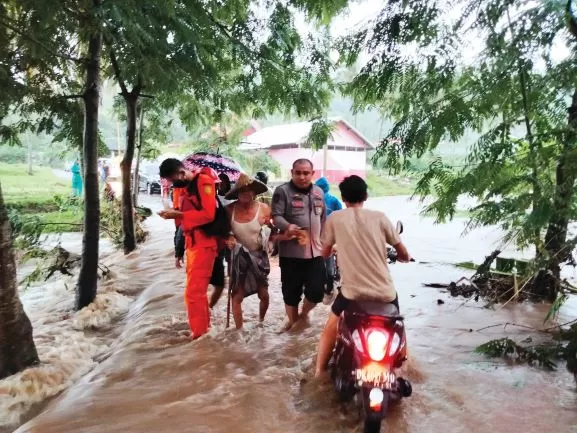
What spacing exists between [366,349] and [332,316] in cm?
65

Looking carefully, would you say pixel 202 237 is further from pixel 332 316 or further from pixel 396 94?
pixel 396 94

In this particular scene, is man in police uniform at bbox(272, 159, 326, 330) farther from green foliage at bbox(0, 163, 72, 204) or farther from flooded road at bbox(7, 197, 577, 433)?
green foliage at bbox(0, 163, 72, 204)

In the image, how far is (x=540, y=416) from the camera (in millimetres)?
3621

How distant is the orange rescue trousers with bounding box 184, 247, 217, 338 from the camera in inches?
191

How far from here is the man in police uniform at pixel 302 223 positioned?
4.98 meters

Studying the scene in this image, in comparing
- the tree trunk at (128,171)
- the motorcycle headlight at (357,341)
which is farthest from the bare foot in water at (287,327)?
the tree trunk at (128,171)

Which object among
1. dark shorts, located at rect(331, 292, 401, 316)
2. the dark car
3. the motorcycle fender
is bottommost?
the motorcycle fender

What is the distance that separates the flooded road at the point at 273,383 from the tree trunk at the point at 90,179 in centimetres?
69

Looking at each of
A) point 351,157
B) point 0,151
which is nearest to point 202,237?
point 351,157

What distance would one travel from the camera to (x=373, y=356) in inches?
121

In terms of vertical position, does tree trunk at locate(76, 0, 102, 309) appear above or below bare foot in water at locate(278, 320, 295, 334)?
above

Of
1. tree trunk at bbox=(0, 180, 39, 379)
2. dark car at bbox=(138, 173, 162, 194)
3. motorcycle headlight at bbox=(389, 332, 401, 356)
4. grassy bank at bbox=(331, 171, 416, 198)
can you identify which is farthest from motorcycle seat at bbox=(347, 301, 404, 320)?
dark car at bbox=(138, 173, 162, 194)

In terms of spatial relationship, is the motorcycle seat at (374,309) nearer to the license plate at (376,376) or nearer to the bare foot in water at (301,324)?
the license plate at (376,376)

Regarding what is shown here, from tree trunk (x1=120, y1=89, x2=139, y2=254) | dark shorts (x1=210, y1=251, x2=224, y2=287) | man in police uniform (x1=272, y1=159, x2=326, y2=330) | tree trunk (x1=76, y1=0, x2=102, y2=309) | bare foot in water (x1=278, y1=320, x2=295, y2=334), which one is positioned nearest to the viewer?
man in police uniform (x1=272, y1=159, x2=326, y2=330)
